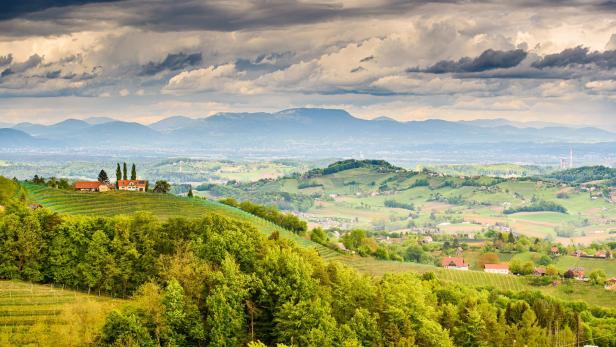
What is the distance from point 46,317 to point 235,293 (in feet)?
41.9

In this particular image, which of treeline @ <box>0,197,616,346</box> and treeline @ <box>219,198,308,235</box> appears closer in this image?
treeline @ <box>0,197,616,346</box>

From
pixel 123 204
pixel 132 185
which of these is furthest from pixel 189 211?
pixel 132 185

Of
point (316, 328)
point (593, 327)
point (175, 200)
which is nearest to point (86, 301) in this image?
point (316, 328)

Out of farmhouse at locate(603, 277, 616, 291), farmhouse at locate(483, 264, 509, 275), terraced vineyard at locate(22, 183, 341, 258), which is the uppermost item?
terraced vineyard at locate(22, 183, 341, 258)

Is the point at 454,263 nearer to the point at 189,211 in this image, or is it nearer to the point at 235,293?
the point at 189,211

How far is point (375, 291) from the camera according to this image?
6000cm

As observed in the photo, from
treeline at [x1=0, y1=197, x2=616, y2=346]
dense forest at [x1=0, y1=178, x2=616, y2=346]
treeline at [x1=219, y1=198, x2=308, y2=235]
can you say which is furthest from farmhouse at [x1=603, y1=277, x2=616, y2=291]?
treeline at [x1=219, y1=198, x2=308, y2=235]

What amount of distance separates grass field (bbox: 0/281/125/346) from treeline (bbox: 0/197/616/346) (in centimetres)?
160

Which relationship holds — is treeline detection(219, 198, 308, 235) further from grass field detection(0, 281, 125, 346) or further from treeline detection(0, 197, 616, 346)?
grass field detection(0, 281, 125, 346)

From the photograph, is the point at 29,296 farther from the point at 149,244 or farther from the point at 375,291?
the point at 375,291

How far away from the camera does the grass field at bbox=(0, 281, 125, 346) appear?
4744 centimetres

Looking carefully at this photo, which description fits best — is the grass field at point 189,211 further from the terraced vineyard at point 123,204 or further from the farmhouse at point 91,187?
the farmhouse at point 91,187

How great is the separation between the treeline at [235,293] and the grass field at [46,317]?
63.0 inches

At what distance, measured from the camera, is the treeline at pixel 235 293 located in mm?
53031
